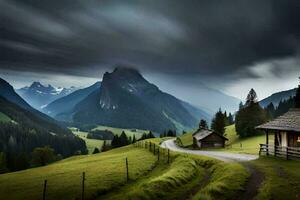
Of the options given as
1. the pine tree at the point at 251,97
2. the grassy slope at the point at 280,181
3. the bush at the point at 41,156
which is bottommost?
the bush at the point at 41,156

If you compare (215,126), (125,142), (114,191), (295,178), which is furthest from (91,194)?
(125,142)

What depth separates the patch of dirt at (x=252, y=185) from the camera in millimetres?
26484

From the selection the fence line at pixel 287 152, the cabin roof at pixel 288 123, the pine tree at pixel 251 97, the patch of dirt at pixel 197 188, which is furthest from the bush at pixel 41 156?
the patch of dirt at pixel 197 188

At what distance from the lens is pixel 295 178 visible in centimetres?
3178

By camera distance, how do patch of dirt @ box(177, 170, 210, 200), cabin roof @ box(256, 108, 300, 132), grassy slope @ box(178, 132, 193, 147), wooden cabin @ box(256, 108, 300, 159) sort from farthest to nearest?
grassy slope @ box(178, 132, 193, 147) < cabin roof @ box(256, 108, 300, 132) < wooden cabin @ box(256, 108, 300, 159) < patch of dirt @ box(177, 170, 210, 200)

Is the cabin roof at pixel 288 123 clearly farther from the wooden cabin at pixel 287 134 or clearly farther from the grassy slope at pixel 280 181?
the grassy slope at pixel 280 181

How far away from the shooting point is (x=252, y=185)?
29656 mm

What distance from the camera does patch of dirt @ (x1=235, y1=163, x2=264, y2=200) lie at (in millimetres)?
26484

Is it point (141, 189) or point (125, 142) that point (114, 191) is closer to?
point (141, 189)

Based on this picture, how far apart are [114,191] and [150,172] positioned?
436 inches

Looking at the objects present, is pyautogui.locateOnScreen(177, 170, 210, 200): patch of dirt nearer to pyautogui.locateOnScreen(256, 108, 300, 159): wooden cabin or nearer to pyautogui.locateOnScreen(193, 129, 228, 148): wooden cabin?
pyautogui.locateOnScreen(256, 108, 300, 159): wooden cabin

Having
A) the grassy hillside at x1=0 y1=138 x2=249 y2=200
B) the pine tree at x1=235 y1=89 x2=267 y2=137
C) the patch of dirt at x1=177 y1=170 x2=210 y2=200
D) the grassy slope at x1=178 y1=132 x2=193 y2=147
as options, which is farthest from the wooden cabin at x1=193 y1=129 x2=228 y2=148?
the patch of dirt at x1=177 y1=170 x2=210 y2=200

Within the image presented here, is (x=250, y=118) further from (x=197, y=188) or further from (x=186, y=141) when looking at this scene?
(x=197, y=188)

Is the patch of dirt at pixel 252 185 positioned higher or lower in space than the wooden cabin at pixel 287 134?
lower
